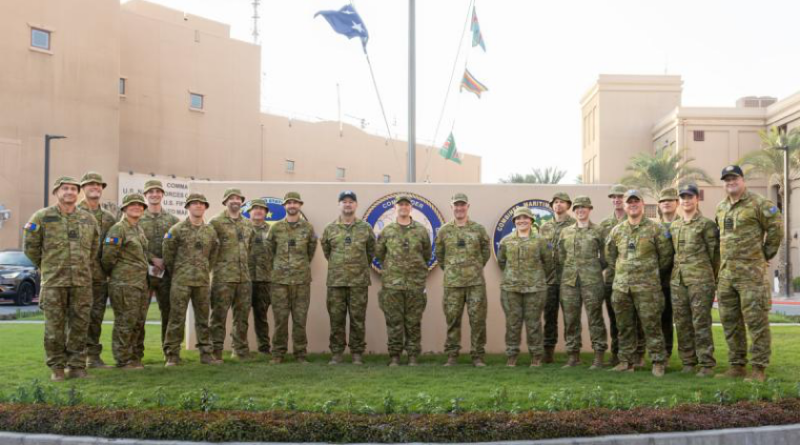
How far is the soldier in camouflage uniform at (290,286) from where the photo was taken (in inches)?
347

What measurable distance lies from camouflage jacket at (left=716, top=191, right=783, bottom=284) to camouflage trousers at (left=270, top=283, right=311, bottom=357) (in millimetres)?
4614

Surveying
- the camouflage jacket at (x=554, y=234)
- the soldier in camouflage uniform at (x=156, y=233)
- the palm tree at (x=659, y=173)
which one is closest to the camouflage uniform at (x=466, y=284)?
the camouflage jacket at (x=554, y=234)

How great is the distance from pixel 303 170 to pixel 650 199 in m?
18.8

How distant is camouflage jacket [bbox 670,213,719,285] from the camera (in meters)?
7.74

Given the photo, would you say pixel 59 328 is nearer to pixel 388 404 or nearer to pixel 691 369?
pixel 388 404

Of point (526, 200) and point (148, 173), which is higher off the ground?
point (148, 173)

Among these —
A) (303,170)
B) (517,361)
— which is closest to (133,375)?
(517,361)

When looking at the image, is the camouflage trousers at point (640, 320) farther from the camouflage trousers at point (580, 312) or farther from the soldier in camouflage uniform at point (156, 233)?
the soldier in camouflage uniform at point (156, 233)

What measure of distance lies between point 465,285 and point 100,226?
4130 mm

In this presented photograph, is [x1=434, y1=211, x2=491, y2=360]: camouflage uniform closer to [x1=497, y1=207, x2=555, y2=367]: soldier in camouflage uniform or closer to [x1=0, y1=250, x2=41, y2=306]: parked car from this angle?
[x1=497, y1=207, x2=555, y2=367]: soldier in camouflage uniform

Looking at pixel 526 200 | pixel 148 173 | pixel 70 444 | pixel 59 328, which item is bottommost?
pixel 70 444

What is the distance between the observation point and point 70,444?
5.34 metres

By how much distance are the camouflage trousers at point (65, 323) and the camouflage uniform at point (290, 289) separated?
2102mm

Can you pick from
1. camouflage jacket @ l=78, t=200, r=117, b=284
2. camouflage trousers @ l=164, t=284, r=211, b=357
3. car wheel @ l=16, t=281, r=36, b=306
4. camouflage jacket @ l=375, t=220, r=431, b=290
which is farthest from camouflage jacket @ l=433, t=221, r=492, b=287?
car wheel @ l=16, t=281, r=36, b=306
